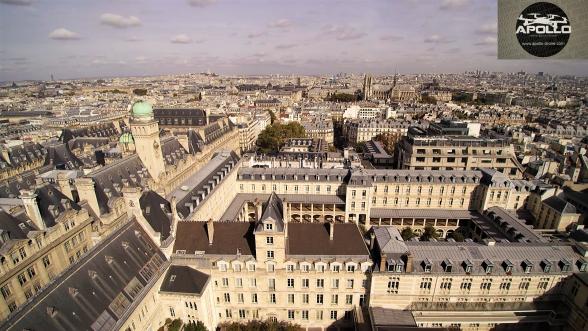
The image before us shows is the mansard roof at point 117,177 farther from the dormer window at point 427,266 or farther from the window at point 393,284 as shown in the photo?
the dormer window at point 427,266

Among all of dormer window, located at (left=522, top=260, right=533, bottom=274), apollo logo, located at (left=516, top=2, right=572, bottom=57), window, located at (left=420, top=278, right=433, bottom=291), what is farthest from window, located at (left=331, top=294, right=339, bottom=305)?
apollo logo, located at (left=516, top=2, right=572, bottom=57)

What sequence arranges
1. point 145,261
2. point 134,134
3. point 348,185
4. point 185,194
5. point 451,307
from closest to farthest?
point 145,261, point 451,307, point 185,194, point 134,134, point 348,185

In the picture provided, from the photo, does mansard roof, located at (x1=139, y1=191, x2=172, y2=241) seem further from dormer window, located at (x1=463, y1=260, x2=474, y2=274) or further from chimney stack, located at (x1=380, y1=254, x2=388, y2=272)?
dormer window, located at (x1=463, y1=260, x2=474, y2=274)

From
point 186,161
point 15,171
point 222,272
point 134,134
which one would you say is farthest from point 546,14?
point 15,171

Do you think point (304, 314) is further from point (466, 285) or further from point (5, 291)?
point (5, 291)

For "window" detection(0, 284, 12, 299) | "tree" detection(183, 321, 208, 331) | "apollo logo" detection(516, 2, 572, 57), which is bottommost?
"tree" detection(183, 321, 208, 331)

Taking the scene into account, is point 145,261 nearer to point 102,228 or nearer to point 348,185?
point 102,228

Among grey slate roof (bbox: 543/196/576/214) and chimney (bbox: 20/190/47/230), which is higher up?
chimney (bbox: 20/190/47/230)
